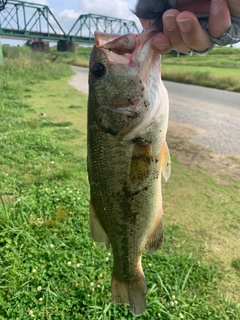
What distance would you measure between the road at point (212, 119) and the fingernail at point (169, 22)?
6291 mm

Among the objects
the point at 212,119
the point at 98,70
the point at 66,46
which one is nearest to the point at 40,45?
the point at 66,46

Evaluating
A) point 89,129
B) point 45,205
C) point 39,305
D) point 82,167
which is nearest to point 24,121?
point 82,167

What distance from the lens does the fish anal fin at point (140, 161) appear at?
1.75 metres

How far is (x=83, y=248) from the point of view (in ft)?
11.4

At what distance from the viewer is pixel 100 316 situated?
106 inches

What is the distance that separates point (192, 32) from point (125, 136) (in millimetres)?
612

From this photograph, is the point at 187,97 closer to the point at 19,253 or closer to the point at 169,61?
the point at 19,253

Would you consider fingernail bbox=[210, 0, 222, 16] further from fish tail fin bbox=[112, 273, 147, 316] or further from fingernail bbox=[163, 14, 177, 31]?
fish tail fin bbox=[112, 273, 147, 316]

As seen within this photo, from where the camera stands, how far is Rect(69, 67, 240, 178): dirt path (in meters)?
6.64

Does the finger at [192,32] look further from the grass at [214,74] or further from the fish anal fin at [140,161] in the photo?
the grass at [214,74]

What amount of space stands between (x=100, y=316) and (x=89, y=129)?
5.72 feet

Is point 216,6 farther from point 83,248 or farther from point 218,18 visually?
point 83,248

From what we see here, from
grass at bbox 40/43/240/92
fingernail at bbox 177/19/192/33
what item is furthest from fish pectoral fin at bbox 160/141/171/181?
grass at bbox 40/43/240/92

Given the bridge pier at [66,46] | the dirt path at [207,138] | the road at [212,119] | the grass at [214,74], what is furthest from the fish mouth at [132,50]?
the bridge pier at [66,46]
